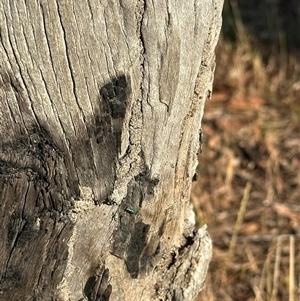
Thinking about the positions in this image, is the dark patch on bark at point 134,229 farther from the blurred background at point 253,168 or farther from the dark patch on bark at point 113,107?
the blurred background at point 253,168

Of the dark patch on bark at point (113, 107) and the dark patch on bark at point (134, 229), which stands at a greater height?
the dark patch on bark at point (113, 107)

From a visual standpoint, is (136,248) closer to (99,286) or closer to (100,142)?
(99,286)

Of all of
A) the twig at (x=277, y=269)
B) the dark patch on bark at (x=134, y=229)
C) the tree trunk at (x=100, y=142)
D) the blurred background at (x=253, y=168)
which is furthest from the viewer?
the blurred background at (x=253, y=168)

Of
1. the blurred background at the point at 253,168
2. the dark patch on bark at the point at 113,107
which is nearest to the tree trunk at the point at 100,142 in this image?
the dark patch on bark at the point at 113,107

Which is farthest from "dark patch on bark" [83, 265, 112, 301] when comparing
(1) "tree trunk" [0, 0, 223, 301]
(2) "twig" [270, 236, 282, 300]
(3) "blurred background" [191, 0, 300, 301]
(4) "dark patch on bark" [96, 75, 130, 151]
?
(2) "twig" [270, 236, 282, 300]

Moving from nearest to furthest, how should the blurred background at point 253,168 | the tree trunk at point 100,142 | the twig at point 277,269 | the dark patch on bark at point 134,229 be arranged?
the tree trunk at point 100,142
the dark patch on bark at point 134,229
the twig at point 277,269
the blurred background at point 253,168

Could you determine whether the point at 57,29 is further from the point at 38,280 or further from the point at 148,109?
the point at 38,280
